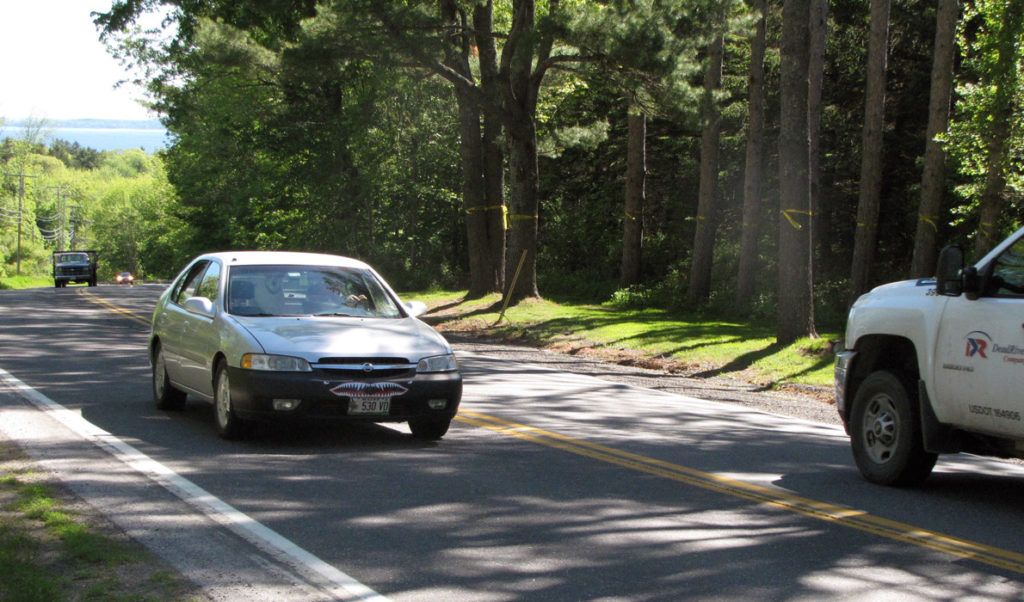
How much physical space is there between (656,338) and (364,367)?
12.9 metres

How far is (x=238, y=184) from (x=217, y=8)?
22421mm

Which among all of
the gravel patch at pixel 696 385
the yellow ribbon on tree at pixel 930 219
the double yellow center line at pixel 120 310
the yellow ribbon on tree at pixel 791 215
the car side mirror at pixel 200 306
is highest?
the yellow ribbon on tree at pixel 930 219

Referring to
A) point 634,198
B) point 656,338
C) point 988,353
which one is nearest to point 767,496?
point 988,353

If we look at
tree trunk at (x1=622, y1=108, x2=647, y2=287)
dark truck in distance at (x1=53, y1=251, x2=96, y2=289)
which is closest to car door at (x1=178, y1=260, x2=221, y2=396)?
tree trunk at (x1=622, y1=108, x2=647, y2=287)

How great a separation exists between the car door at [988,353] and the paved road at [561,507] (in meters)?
0.67

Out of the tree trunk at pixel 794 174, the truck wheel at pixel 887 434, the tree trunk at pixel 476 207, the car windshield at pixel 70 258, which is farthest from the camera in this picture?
the car windshield at pixel 70 258

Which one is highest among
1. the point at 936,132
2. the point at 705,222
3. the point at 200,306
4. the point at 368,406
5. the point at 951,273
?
the point at 936,132

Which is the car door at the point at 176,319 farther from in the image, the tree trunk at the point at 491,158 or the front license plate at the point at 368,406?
the tree trunk at the point at 491,158

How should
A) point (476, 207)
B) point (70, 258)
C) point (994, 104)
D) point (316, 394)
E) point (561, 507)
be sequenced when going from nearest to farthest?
point (561, 507) → point (316, 394) → point (994, 104) → point (476, 207) → point (70, 258)

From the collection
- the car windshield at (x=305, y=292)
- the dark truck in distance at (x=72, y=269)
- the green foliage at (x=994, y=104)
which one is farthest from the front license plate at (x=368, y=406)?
the dark truck in distance at (x=72, y=269)

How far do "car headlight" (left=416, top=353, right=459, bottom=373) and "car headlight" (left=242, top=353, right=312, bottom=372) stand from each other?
926 millimetres

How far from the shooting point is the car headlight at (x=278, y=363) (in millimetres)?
8742

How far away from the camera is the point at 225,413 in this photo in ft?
30.4

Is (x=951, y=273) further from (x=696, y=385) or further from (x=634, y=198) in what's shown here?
(x=634, y=198)
